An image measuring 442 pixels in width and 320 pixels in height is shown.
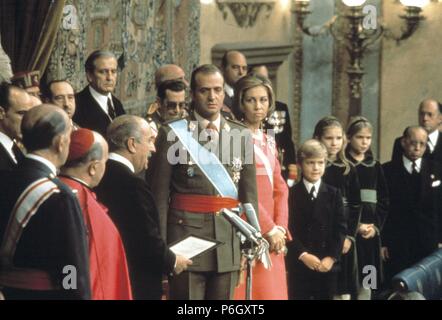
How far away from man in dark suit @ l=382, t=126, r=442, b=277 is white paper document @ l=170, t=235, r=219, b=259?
307cm

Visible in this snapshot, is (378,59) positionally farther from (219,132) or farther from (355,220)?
(219,132)

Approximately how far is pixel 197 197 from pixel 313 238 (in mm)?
1374

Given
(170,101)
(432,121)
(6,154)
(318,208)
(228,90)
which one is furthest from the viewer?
(432,121)

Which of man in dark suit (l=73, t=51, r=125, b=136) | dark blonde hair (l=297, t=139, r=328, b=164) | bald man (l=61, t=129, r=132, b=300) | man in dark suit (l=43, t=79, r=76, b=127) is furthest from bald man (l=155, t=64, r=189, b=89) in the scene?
bald man (l=61, t=129, r=132, b=300)

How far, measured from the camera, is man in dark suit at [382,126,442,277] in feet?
34.8

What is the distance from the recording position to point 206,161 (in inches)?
320

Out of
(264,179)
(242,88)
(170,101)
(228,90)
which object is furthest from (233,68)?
(264,179)

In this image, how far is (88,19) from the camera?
1054cm

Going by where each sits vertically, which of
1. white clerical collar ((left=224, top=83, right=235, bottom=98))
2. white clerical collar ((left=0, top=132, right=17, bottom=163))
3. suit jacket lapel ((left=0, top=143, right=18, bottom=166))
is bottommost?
suit jacket lapel ((left=0, top=143, right=18, bottom=166))

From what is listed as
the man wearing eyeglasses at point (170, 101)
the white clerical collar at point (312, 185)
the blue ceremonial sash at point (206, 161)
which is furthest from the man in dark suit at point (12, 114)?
the white clerical collar at point (312, 185)

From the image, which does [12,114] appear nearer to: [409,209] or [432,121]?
[409,209]

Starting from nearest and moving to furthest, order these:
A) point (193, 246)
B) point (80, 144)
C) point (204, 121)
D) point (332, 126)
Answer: point (80, 144) < point (193, 246) < point (204, 121) < point (332, 126)

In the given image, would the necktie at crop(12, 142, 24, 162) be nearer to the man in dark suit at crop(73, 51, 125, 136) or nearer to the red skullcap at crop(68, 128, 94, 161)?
the red skullcap at crop(68, 128, 94, 161)
